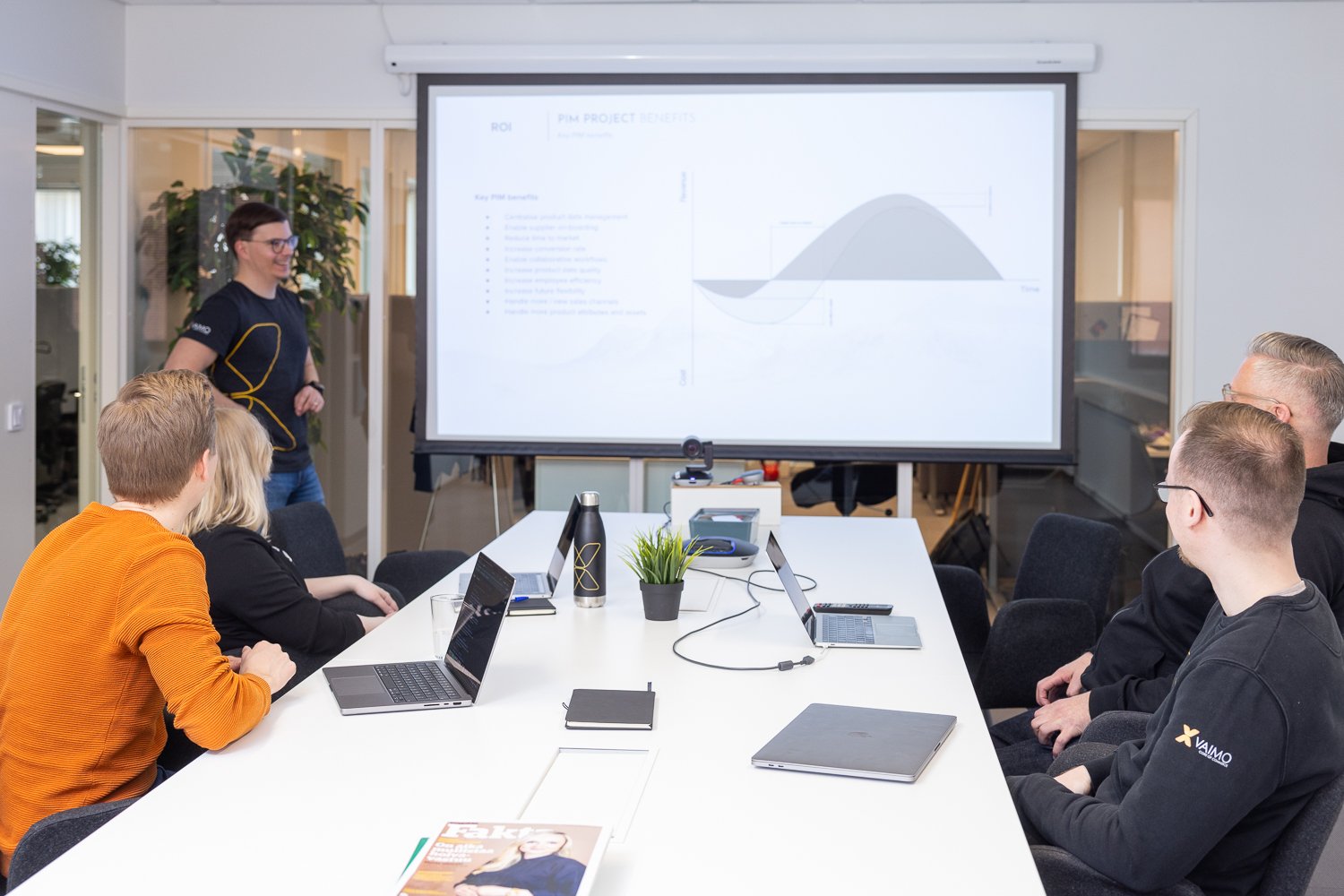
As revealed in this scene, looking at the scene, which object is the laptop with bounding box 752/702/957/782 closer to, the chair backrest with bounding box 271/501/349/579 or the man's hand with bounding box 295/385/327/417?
the chair backrest with bounding box 271/501/349/579

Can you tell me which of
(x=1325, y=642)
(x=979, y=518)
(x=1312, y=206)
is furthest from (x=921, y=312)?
(x=1325, y=642)

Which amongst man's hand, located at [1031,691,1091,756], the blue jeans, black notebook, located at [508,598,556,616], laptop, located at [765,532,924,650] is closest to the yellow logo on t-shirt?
laptop, located at [765,532,924,650]

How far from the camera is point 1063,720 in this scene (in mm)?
2633

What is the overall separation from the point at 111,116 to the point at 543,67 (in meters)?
1.92

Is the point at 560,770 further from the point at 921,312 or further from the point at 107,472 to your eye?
the point at 921,312

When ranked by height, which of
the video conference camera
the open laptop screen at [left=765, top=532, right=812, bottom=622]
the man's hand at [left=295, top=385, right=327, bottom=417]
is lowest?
the open laptop screen at [left=765, top=532, right=812, bottom=622]

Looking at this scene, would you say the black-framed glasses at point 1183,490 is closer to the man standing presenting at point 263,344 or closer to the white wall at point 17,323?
the man standing presenting at point 263,344

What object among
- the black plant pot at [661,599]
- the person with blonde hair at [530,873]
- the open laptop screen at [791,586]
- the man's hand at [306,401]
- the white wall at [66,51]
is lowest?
the person with blonde hair at [530,873]

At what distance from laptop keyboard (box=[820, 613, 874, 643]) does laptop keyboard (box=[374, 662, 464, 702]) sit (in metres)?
0.79

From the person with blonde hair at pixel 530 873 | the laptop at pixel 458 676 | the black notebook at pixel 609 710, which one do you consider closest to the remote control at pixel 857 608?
the black notebook at pixel 609 710

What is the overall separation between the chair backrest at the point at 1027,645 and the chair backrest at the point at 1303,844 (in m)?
1.60

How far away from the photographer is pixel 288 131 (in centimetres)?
533

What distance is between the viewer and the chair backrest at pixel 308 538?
11.5 ft

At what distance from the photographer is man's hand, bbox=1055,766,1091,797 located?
1.90 meters
